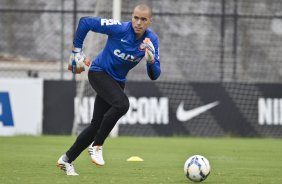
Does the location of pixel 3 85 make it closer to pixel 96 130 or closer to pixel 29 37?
pixel 29 37

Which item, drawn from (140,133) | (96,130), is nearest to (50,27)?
(140,133)

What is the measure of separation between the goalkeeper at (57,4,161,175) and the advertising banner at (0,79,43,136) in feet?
29.7

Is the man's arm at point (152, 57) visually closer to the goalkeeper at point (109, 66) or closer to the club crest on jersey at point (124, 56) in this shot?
the goalkeeper at point (109, 66)

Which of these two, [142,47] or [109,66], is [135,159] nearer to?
[109,66]

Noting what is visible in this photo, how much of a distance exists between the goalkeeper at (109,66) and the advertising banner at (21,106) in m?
9.06

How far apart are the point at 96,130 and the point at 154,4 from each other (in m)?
Answer: 12.4

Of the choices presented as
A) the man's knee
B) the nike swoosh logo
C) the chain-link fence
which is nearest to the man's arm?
the man's knee

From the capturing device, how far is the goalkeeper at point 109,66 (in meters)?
9.74

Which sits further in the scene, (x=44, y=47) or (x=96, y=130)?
(x=44, y=47)

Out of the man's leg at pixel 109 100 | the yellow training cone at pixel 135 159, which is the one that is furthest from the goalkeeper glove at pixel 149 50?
the yellow training cone at pixel 135 159

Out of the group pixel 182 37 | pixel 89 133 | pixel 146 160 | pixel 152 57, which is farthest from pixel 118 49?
pixel 182 37

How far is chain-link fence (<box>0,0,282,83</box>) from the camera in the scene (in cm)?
2150

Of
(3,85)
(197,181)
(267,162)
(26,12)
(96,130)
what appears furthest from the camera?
(26,12)

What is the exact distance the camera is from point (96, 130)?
9.89 meters
